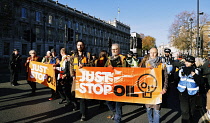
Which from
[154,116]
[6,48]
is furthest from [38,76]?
[6,48]

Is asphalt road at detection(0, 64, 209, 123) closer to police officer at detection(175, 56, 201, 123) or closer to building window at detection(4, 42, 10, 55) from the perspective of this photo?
police officer at detection(175, 56, 201, 123)

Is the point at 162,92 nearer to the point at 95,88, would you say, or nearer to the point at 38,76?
the point at 95,88

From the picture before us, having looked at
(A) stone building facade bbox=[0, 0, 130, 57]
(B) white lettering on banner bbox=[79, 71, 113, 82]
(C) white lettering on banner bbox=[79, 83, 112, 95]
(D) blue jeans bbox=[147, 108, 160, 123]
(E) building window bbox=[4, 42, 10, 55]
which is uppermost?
(A) stone building facade bbox=[0, 0, 130, 57]

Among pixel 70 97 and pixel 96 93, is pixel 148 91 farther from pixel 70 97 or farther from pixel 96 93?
pixel 70 97

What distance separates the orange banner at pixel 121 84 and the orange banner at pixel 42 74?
5.55ft

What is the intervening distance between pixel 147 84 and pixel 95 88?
4.34 ft

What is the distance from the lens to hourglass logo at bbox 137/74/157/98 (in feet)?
12.5

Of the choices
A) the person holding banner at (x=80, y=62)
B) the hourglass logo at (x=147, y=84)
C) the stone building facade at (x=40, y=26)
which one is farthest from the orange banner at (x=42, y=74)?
the stone building facade at (x=40, y=26)

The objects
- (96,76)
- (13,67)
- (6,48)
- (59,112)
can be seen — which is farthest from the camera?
(6,48)

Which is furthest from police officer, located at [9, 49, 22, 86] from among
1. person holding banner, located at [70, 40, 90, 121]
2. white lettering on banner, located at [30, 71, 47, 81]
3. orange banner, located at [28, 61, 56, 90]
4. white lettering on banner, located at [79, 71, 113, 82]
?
white lettering on banner, located at [79, 71, 113, 82]

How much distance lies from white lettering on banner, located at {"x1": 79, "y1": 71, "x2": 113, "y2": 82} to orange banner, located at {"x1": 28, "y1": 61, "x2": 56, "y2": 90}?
1691mm

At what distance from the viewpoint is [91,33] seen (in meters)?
59.3

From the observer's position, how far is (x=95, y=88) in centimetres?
438

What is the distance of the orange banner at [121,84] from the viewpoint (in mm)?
3803
